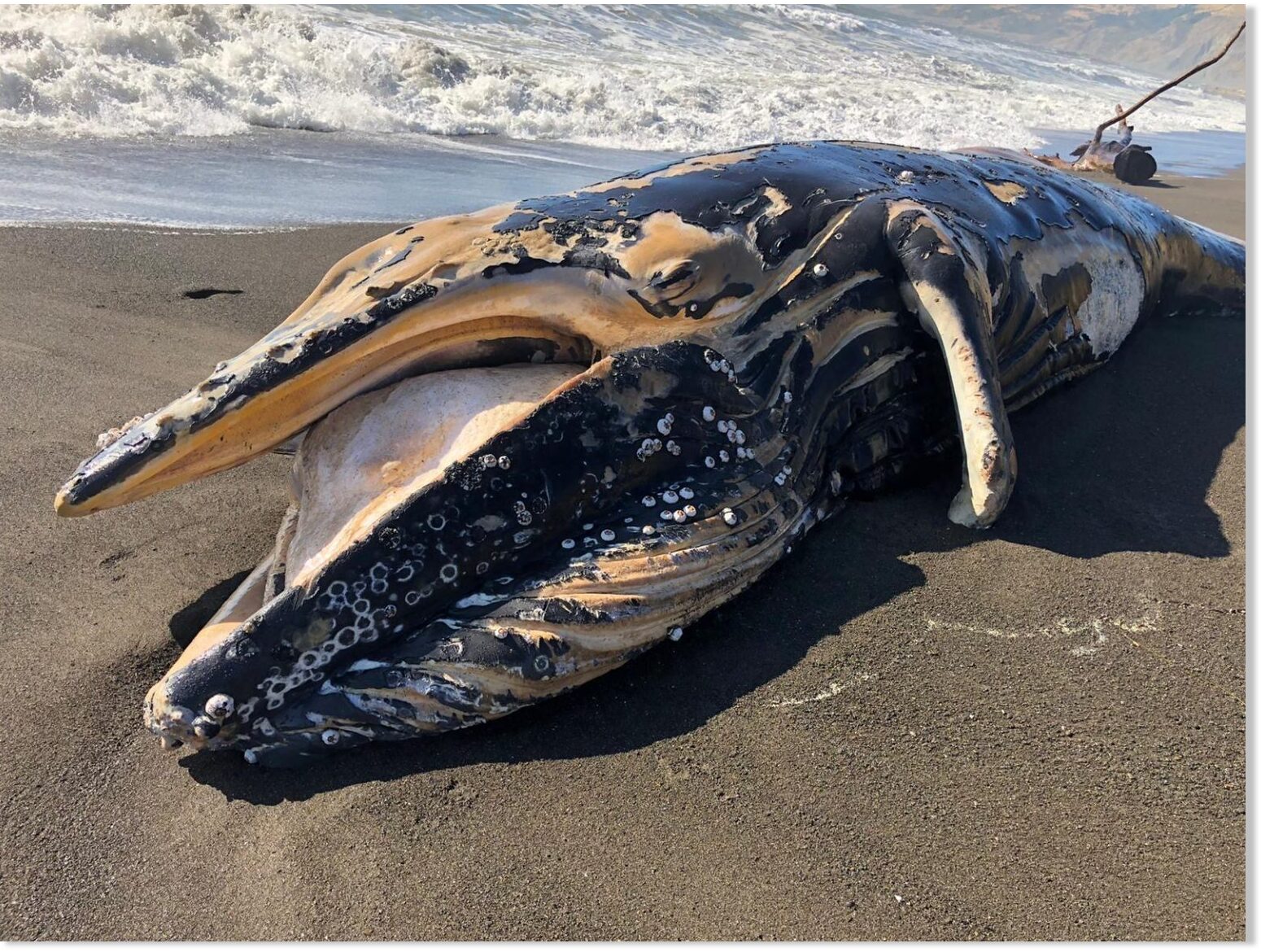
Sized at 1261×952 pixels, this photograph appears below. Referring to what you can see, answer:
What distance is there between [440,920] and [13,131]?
466 inches

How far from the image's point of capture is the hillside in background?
62531mm

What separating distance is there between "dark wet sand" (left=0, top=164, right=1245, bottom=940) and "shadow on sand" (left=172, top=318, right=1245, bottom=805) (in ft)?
0.04

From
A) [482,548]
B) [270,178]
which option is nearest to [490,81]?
[270,178]

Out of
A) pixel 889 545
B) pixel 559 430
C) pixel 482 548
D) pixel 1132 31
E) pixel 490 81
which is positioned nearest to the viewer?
pixel 482 548

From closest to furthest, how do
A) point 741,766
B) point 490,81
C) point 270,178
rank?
point 741,766 < point 270,178 < point 490,81

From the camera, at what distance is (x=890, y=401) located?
13.6 feet

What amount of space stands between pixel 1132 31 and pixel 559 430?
4643 inches

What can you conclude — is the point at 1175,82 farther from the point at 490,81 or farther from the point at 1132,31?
the point at 1132,31

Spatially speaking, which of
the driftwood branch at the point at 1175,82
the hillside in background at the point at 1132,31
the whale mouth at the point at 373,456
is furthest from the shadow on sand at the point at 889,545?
the hillside in background at the point at 1132,31

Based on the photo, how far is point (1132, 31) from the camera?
99.1 m

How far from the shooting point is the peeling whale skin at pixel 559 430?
9.35 feet

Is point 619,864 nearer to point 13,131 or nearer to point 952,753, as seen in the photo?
point 952,753

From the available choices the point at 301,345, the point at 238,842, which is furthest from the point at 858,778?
the point at 301,345

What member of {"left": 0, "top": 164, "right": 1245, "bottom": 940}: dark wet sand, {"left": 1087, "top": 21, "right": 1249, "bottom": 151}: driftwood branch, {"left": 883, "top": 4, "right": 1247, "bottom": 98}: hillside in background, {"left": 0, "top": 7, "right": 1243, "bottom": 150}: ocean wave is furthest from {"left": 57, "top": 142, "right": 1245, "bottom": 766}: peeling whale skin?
{"left": 883, "top": 4, "right": 1247, "bottom": 98}: hillside in background
